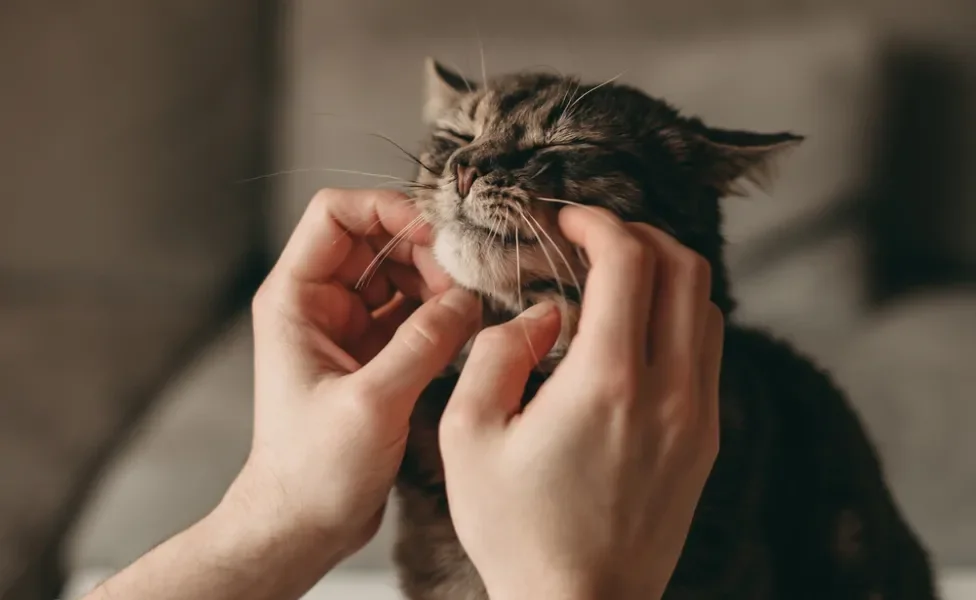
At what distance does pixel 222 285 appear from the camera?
1.16 m

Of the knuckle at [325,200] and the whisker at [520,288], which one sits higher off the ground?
the knuckle at [325,200]

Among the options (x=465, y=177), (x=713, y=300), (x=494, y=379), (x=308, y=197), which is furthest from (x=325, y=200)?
(x=308, y=197)

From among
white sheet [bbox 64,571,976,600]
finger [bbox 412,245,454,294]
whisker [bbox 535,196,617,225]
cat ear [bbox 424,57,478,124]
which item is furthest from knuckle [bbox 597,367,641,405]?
white sheet [bbox 64,571,976,600]

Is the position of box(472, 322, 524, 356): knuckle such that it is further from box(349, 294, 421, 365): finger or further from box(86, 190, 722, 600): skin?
box(349, 294, 421, 365): finger

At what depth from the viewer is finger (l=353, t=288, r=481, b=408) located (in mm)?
536

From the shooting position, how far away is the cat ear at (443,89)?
2.58 feet

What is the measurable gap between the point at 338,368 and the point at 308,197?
0.58m

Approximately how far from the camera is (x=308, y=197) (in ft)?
3.71

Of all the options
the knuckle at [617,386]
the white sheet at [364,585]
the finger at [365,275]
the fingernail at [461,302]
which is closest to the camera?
the knuckle at [617,386]

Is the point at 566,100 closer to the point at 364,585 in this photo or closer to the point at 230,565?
the point at 230,565

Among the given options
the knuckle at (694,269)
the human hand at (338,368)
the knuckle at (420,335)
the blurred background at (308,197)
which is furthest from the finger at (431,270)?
the blurred background at (308,197)

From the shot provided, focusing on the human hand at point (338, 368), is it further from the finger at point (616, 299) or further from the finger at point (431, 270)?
the finger at point (616, 299)

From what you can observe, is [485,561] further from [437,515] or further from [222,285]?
[222,285]

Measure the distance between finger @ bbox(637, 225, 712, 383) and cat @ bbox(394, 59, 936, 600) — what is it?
0.27 ft
